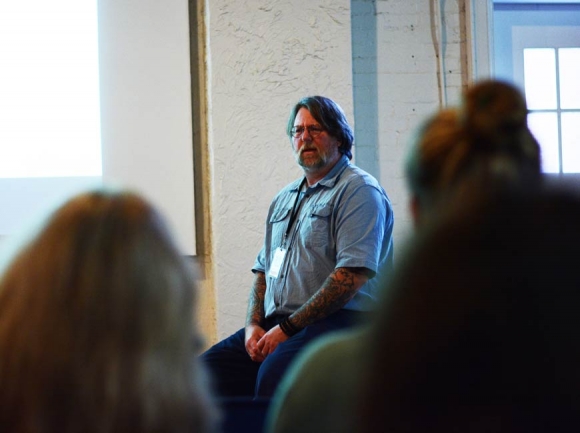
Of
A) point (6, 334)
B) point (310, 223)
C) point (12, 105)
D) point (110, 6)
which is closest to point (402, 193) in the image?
point (310, 223)

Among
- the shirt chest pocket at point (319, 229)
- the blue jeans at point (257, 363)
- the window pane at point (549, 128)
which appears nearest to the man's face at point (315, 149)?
the shirt chest pocket at point (319, 229)

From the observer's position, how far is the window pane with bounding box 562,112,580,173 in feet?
11.4

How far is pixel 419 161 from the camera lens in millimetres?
875

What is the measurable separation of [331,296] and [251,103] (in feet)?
3.81

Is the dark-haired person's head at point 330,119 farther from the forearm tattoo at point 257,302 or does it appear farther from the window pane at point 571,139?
the window pane at point 571,139

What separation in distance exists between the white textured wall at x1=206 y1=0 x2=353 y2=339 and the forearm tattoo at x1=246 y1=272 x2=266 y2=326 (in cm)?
47

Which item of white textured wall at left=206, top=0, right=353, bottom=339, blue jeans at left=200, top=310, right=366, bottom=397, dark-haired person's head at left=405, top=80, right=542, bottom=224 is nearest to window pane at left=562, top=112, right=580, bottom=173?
white textured wall at left=206, top=0, right=353, bottom=339

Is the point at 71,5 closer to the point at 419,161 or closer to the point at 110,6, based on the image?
the point at 110,6

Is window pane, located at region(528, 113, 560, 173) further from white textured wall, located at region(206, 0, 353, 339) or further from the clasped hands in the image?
the clasped hands

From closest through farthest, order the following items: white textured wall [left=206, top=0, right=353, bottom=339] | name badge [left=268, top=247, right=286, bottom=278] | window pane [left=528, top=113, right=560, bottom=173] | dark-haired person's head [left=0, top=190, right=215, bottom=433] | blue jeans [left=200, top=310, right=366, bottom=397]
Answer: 1. dark-haired person's head [left=0, top=190, right=215, bottom=433]
2. blue jeans [left=200, top=310, right=366, bottom=397]
3. name badge [left=268, top=247, right=286, bottom=278]
4. white textured wall [left=206, top=0, right=353, bottom=339]
5. window pane [left=528, top=113, right=560, bottom=173]

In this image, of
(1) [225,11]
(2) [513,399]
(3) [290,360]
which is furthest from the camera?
(1) [225,11]

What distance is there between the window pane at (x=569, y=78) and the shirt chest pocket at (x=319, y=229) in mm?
1624

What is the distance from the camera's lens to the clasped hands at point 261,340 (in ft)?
7.75

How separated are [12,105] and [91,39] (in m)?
0.45
